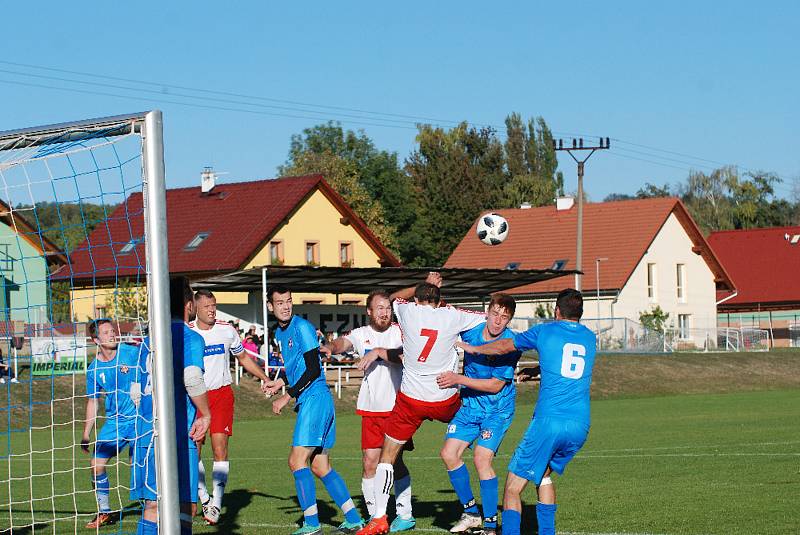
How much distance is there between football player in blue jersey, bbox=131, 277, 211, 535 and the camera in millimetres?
7844

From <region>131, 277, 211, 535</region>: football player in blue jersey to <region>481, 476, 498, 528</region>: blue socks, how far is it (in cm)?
265

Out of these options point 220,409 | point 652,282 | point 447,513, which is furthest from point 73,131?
point 652,282

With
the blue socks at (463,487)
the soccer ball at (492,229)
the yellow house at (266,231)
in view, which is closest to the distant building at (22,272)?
the blue socks at (463,487)

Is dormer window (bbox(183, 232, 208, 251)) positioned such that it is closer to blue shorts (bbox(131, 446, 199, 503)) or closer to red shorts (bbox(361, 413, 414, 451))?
red shorts (bbox(361, 413, 414, 451))

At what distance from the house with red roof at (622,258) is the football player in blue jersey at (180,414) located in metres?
50.6

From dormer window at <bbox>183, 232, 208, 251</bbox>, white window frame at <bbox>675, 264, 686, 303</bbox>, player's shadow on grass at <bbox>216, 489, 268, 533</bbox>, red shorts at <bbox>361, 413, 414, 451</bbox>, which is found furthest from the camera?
white window frame at <bbox>675, 264, 686, 303</bbox>

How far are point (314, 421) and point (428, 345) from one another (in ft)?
3.76

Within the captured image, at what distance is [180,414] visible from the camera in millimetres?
A: 7918

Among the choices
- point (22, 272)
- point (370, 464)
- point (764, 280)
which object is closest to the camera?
point (22, 272)

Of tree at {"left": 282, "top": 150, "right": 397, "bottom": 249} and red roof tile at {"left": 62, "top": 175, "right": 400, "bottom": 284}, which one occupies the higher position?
tree at {"left": 282, "top": 150, "right": 397, "bottom": 249}

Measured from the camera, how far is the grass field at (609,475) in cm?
1036

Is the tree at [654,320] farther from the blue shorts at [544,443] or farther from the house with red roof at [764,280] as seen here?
the blue shorts at [544,443]

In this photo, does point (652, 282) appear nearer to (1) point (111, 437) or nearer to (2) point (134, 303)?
(2) point (134, 303)

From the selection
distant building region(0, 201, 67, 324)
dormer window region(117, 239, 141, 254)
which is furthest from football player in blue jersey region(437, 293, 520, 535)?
distant building region(0, 201, 67, 324)
